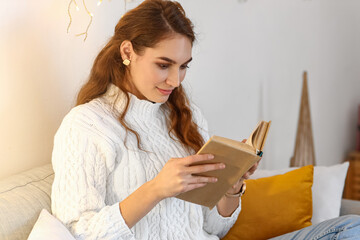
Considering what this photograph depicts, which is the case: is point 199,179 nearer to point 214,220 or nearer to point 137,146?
point 137,146

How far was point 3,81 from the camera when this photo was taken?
4.98ft

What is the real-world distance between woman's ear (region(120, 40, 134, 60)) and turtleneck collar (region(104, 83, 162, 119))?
11 cm

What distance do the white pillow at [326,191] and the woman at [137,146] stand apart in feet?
1.38

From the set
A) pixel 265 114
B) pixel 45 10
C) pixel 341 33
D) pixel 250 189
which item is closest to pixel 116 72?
pixel 45 10

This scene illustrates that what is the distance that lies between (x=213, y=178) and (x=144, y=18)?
0.50 metres

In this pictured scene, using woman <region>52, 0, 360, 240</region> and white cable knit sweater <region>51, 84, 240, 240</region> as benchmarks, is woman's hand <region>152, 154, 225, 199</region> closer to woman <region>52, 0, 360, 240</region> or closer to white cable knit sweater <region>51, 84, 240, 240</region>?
woman <region>52, 0, 360, 240</region>

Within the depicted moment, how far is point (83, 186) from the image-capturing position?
135 cm

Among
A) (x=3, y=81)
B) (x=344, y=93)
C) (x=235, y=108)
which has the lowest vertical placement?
(x=344, y=93)

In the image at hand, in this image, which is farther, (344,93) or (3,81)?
(344,93)

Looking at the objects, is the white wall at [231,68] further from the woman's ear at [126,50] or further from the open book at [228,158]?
the open book at [228,158]

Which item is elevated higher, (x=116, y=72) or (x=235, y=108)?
(x=116, y=72)

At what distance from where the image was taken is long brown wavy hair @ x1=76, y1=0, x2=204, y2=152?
4.82ft

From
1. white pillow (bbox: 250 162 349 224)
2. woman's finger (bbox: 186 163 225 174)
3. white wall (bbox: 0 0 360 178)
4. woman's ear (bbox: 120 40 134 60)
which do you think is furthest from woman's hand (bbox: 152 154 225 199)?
white pillow (bbox: 250 162 349 224)

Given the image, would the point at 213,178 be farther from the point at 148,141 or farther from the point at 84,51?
the point at 84,51
